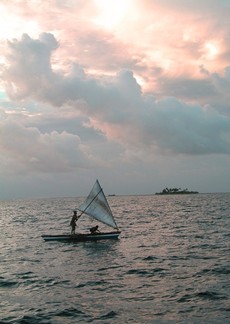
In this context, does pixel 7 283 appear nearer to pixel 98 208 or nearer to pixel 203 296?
pixel 203 296

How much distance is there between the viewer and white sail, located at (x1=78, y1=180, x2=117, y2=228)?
4156 centimetres

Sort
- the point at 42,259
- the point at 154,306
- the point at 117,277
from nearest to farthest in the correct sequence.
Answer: the point at 154,306, the point at 117,277, the point at 42,259

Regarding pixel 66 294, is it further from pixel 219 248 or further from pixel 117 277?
pixel 219 248

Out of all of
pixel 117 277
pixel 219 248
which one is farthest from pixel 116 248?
pixel 117 277

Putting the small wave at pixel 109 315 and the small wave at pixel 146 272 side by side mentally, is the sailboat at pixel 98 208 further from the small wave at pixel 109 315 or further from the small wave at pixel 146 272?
the small wave at pixel 109 315

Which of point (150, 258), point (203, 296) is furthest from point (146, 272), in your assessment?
point (203, 296)

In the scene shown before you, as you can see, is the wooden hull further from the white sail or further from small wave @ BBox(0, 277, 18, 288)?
small wave @ BBox(0, 277, 18, 288)

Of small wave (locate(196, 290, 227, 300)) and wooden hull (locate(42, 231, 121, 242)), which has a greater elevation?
wooden hull (locate(42, 231, 121, 242))

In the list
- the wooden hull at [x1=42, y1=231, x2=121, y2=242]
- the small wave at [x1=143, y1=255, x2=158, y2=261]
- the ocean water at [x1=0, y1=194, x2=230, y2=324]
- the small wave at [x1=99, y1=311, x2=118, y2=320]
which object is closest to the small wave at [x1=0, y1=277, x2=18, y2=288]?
the ocean water at [x1=0, y1=194, x2=230, y2=324]

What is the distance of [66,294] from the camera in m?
19.8

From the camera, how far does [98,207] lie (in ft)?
137

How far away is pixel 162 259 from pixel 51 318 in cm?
1439

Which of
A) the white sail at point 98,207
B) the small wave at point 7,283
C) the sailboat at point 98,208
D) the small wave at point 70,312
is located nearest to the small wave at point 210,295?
the small wave at point 70,312

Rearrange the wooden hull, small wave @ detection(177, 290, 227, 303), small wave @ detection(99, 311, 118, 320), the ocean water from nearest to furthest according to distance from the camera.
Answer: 1. small wave @ detection(99, 311, 118, 320)
2. the ocean water
3. small wave @ detection(177, 290, 227, 303)
4. the wooden hull
